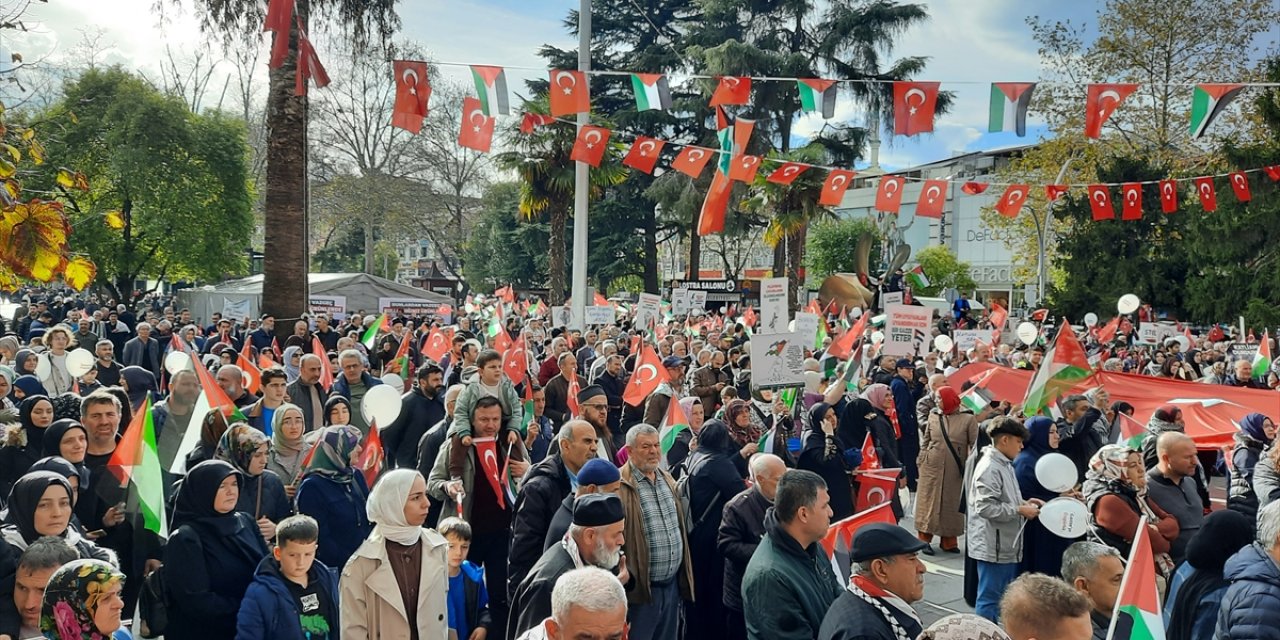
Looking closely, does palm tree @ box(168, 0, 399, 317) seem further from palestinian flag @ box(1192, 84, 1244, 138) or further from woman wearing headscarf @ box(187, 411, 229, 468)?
palestinian flag @ box(1192, 84, 1244, 138)

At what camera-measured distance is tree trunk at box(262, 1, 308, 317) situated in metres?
14.7

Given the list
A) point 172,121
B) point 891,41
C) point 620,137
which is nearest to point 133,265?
point 172,121

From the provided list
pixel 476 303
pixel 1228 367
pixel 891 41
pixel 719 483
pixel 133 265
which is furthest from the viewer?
pixel 891 41

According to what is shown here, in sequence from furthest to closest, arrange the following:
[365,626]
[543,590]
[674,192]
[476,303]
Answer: [674,192] < [476,303] < [365,626] < [543,590]

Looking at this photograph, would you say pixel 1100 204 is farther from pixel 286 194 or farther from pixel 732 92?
pixel 286 194

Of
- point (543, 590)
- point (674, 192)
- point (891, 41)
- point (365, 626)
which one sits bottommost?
point (365, 626)

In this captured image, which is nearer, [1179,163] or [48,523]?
[48,523]

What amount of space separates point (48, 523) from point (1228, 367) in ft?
54.5

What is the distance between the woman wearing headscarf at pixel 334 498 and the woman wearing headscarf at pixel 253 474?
15 cm

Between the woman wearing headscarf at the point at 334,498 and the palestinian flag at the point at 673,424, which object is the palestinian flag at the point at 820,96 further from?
the woman wearing headscarf at the point at 334,498

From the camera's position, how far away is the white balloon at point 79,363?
30.8 ft

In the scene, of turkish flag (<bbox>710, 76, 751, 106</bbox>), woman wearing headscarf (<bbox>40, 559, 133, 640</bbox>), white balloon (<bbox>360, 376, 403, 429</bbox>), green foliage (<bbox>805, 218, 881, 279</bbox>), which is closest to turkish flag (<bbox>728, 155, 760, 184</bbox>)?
turkish flag (<bbox>710, 76, 751, 106</bbox>)

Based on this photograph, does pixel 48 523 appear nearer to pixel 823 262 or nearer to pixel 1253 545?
pixel 1253 545

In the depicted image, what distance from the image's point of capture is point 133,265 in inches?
1080
